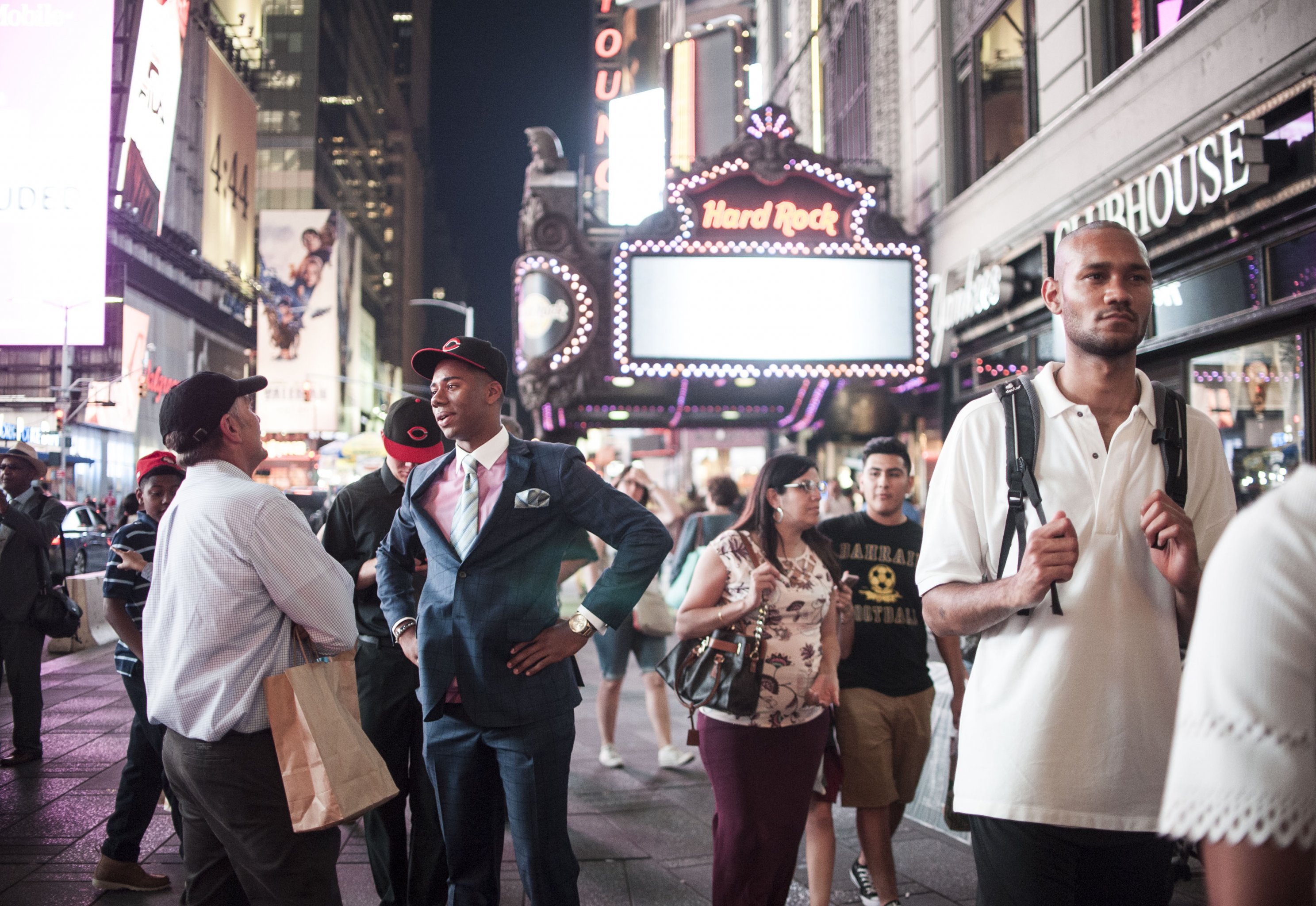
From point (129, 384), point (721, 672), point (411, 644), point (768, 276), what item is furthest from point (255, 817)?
point (129, 384)

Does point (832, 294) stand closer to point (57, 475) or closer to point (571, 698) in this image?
point (571, 698)

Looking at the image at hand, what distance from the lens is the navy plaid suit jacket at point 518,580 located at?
327 centimetres

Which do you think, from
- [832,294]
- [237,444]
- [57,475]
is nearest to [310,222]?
[57,475]

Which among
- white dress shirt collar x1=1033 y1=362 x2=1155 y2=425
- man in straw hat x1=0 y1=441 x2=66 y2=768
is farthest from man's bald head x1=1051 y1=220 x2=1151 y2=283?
man in straw hat x1=0 y1=441 x2=66 y2=768

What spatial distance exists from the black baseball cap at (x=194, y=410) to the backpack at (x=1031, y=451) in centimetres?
219

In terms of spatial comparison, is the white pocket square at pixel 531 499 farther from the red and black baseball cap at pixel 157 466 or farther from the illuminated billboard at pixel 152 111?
the illuminated billboard at pixel 152 111

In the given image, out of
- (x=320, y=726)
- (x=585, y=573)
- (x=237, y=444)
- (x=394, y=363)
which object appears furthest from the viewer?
(x=394, y=363)

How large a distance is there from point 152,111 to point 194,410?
42.8m

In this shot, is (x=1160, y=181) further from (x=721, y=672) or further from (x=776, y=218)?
(x=776, y=218)

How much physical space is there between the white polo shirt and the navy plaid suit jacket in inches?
51.5

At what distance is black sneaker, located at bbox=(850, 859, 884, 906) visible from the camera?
4512mm

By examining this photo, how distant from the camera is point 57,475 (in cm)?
2850

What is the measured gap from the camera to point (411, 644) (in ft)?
11.5

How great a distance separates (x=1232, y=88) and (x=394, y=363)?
123575mm
